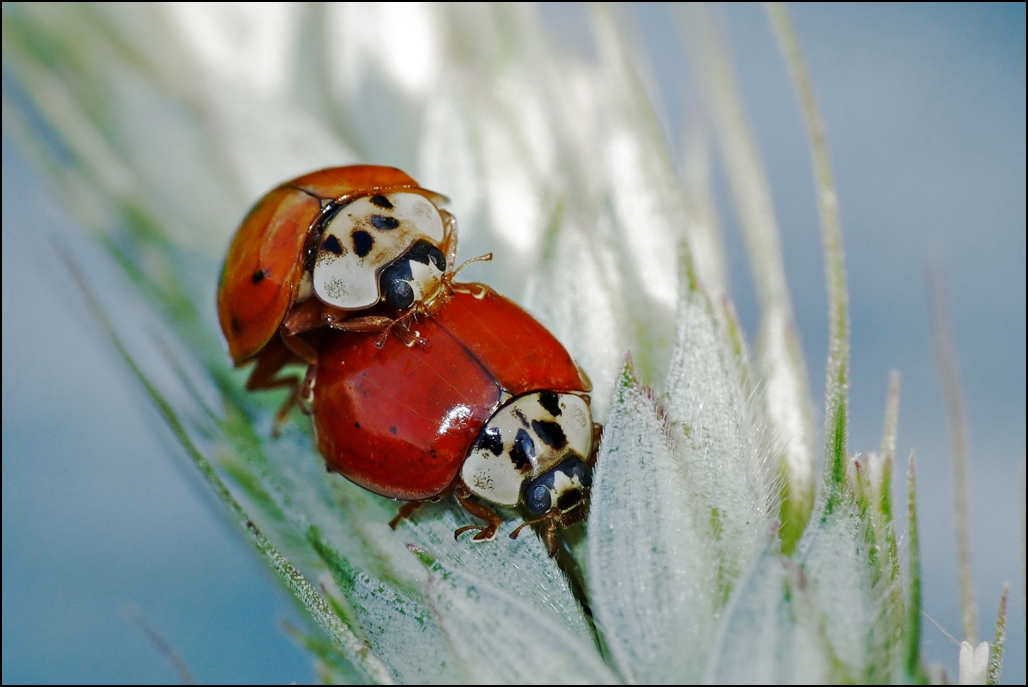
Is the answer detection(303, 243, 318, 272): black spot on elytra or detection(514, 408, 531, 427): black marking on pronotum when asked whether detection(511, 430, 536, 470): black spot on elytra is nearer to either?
detection(514, 408, 531, 427): black marking on pronotum

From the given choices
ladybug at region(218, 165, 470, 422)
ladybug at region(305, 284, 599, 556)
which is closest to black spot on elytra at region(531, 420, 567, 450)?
ladybug at region(305, 284, 599, 556)

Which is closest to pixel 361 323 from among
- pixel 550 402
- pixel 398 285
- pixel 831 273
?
pixel 398 285

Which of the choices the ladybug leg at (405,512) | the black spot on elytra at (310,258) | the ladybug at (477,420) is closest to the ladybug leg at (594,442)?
the ladybug at (477,420)

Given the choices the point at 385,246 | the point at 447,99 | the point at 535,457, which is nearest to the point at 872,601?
the point at 535,457

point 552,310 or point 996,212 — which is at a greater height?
point 552,310

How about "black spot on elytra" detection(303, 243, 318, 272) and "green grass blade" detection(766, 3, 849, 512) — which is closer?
"green grass blade" detection(766, 3, 849, 512)

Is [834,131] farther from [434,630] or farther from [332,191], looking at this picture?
[434,630]
